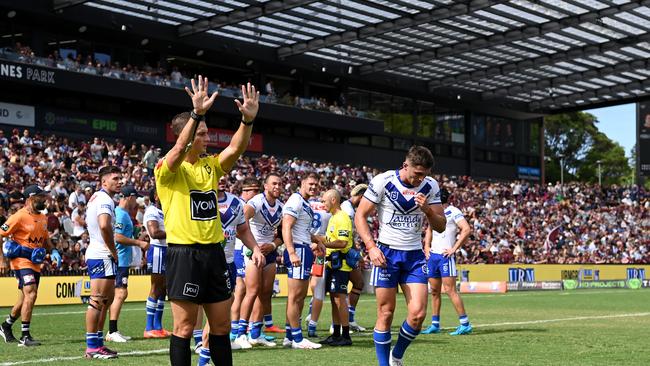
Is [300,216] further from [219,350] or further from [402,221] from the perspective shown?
[219,350]

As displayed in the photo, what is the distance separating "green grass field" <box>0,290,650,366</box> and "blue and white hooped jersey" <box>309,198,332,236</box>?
1786 mm

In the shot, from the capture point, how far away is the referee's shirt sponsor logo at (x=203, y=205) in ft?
23.8

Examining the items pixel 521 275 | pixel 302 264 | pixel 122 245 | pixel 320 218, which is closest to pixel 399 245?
pixel 302 264

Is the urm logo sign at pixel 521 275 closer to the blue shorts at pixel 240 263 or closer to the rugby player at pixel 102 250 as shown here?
the blue shorts at pixel 240 263

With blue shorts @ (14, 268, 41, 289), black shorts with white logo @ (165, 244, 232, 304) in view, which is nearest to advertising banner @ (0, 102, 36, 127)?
blue shorts @ (14, 268, 41, 289)

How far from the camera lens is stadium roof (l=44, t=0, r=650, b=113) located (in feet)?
125

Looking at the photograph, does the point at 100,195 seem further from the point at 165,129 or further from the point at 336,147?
the point at 336,147

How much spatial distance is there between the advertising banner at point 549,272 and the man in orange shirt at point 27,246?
2271cm

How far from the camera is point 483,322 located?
17922 millimetres

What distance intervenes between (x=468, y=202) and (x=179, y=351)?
42036 millimetres

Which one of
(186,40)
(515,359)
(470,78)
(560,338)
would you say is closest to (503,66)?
(470,78)

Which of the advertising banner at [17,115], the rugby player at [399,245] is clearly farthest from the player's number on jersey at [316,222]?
the advertising banner at [17,115]

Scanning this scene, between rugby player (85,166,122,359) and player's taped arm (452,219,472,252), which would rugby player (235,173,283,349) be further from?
player's taped arm (452,219,472,252)

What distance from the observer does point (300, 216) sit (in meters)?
12.9
